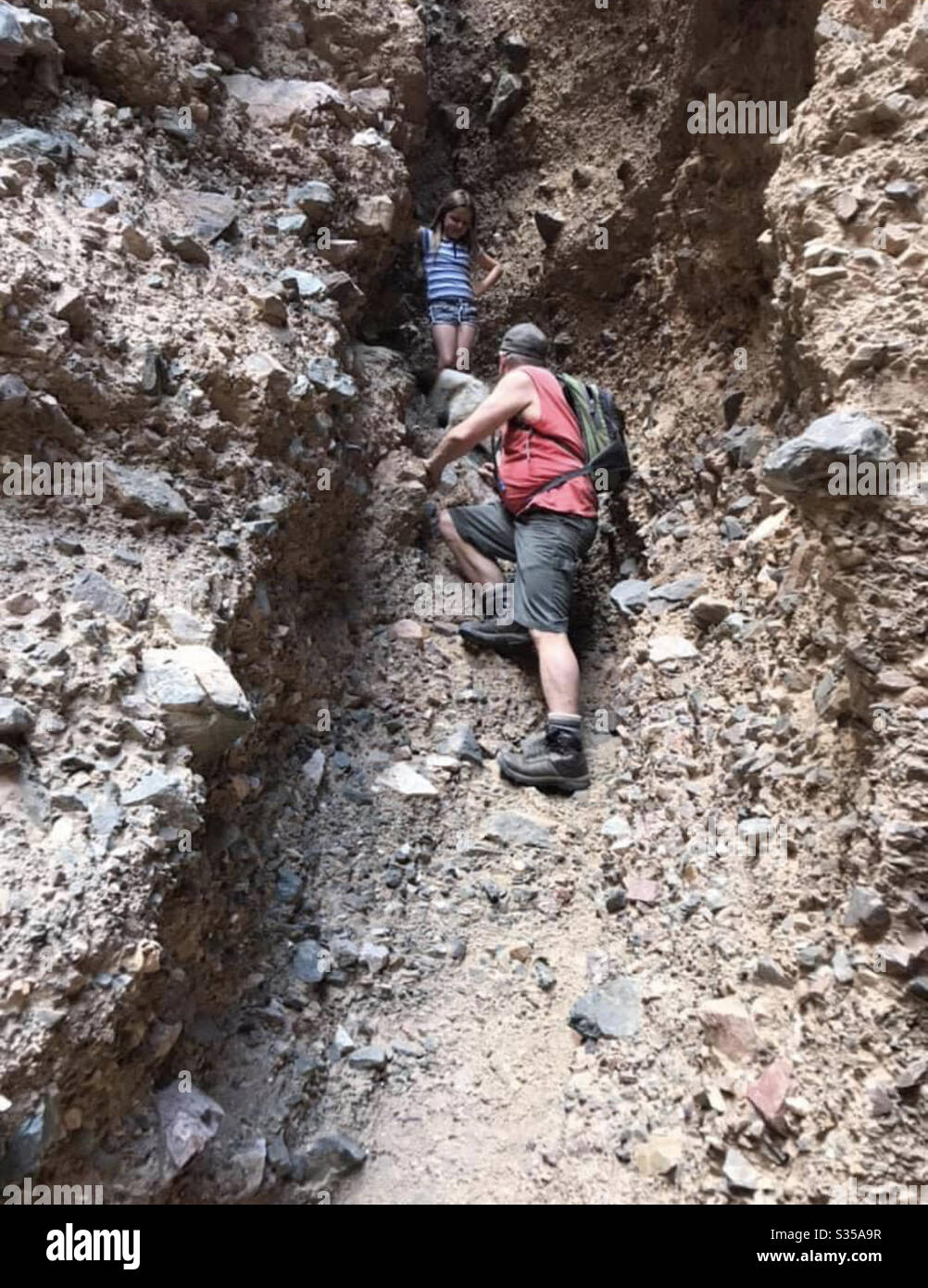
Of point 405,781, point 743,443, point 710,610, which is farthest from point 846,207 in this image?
point 405,781

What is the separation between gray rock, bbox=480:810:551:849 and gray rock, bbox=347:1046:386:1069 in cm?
83

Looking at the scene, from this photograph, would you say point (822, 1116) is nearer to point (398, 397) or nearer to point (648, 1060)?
point (648, 1060)

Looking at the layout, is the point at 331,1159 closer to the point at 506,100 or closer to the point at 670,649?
the point at 670,649

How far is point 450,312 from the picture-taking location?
4.40 meters

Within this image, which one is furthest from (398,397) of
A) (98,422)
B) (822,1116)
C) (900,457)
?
(822,1116)

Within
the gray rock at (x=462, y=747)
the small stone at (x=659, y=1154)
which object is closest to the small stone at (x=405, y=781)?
the gray rock at (x=462, y=747)

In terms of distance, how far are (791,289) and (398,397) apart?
6.12 feet

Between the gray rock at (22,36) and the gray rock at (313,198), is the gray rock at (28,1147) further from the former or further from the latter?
the gray rock at (313,198)

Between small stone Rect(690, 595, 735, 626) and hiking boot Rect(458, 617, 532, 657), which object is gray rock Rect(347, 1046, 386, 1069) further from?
small stone Rect(690, 595, 735, 626)

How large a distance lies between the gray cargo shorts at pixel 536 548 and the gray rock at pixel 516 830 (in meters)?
0.79

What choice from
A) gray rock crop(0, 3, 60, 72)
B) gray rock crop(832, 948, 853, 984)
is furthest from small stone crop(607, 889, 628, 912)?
gray rock crop(0, 3, 60, 72)

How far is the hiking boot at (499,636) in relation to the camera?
3.51 m

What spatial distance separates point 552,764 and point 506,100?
3.69 meters

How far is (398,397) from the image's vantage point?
3891 mm
